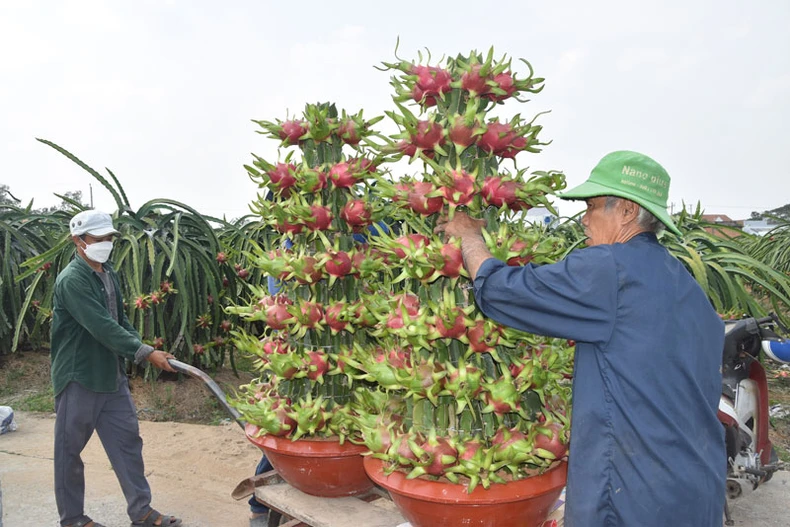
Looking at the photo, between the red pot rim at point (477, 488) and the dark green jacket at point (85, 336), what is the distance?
2.17 m

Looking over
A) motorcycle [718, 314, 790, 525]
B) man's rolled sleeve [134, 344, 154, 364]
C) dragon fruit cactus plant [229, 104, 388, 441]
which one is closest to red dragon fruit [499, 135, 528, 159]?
dragon fruit cactus plant [229, 104, 388, 441]

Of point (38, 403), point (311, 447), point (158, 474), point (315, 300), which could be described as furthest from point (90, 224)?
point (38, 403)

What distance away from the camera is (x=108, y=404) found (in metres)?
3.69

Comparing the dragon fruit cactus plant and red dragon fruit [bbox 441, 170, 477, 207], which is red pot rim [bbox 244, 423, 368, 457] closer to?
the dragon fruit cactus plant

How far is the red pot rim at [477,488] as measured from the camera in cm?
181

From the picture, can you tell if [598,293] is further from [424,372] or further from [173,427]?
[173,427]

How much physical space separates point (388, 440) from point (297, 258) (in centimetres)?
85

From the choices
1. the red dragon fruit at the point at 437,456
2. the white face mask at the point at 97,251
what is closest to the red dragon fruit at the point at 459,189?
the red dragon fruit at the point at 437,456

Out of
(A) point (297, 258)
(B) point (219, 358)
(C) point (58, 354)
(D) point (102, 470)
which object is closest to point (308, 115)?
(A) point (297, 258)

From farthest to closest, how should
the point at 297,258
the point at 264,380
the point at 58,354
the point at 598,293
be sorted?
1. the point at 58,354
2. the point at 264,380
3. the point at 297,258
4. the point at 598,293

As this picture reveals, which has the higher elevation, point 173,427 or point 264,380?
point 264,380

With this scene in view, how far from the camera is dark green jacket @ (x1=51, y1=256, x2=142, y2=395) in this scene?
11.4 feet

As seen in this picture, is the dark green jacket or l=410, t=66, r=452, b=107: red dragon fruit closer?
l=410, t=66, r=452, b=107: red dragon fruit

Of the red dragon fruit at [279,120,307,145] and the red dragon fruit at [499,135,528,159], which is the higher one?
the red dragon fruit at [279,120,307,145]
